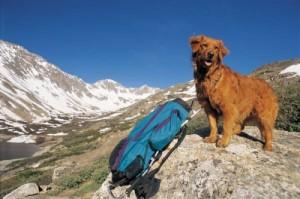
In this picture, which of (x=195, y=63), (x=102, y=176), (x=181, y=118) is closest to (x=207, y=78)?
(x=195, y=63)

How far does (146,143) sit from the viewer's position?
7395 mm

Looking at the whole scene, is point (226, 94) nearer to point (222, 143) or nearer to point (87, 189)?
point (222, 143)

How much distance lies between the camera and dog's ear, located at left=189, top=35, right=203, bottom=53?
832 centimetres

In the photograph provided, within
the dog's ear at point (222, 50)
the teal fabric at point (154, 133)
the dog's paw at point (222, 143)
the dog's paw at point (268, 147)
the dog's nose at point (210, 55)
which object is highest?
the dog's ear at point (222, 50)

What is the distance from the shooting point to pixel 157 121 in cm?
774

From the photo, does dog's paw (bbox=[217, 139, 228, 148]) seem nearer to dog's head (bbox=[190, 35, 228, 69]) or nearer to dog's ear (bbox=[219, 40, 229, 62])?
dog's head (bbox=[190, 35, 228, 69])

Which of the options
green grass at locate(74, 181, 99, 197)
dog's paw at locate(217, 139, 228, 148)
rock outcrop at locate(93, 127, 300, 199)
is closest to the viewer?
rock outcrop at locate(93, 127, 300, 199)

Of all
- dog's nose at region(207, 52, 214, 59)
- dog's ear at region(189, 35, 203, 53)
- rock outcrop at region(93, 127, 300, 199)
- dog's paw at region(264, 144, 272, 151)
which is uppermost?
dog's ear at region(189, 35, 203, 53)

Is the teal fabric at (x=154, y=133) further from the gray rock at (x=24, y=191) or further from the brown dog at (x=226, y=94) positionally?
the gray rock at (x=24, y=191)

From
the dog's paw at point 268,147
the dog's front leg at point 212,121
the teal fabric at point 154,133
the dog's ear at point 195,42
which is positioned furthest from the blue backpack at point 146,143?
the dog's paw at point 268,147

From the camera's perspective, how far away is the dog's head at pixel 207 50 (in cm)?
816

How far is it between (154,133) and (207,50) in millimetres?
2323

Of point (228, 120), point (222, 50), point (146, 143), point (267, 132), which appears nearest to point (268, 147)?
point (267, 132)

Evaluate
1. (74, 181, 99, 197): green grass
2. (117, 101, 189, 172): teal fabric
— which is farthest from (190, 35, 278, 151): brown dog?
(74, 181, 99, 197): green grass
